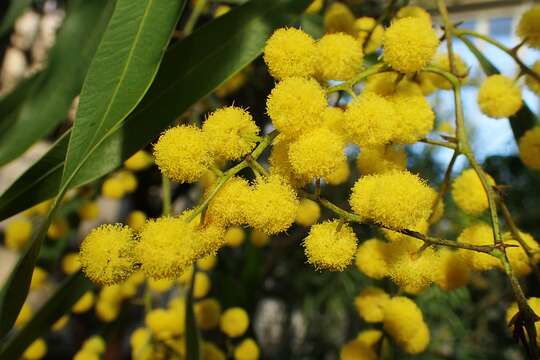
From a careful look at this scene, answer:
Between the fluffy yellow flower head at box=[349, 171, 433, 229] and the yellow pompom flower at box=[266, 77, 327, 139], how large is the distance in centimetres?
7

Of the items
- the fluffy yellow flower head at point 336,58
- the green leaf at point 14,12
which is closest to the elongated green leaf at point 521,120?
the fluffy yellow flower head at point 336,58

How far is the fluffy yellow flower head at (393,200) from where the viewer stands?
0.46 metres

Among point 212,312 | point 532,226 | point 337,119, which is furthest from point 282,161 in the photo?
point 532,226

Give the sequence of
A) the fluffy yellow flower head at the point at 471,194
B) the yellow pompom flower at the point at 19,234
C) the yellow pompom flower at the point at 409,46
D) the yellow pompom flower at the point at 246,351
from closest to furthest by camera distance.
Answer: the yellow pompom flower at the point at 409,46
the fluffy yellow flower head at the point at 471,194
the yellow pompom flower at the point at 246,351
the yellow pompom flower at the point at 19,234

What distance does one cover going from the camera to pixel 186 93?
645 mm

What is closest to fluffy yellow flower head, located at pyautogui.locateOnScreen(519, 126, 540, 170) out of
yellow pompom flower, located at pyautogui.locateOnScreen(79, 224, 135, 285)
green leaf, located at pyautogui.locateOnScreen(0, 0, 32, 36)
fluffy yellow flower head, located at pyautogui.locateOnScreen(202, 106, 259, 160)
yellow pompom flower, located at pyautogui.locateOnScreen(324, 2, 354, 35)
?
yellow pompom flower, located at pyautogui.locateOnScreen(324, 2, 354, 35)

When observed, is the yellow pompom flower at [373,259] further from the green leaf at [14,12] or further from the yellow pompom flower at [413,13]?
the green leaf at [14,12]

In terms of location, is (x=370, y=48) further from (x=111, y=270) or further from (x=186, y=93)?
(x=111, y=270)

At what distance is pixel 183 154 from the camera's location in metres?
0.48

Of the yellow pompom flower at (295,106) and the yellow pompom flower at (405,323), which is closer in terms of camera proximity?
the yellow pompom flower at (295,106)

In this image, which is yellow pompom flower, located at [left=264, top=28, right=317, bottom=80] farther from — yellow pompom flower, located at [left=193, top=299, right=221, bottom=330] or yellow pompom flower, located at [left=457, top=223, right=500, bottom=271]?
yellow pompom flower, located at [left=193, top=299, right=221, bottom=330]

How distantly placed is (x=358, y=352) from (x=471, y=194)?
24 centimetres

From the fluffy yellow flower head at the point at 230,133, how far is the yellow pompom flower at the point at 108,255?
0.11 meters

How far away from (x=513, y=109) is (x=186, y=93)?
0.41 meters
